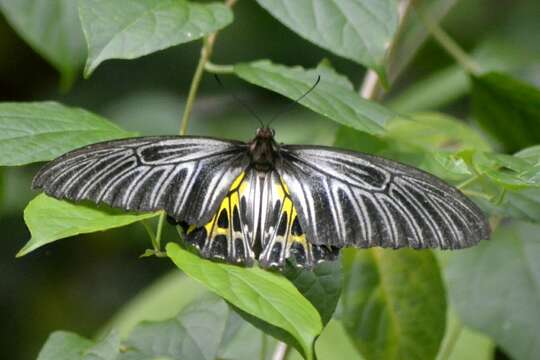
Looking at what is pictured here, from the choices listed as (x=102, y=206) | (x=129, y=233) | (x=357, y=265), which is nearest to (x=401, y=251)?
(x=357, y=265)

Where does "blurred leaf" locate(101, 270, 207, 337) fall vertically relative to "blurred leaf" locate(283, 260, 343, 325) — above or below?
below

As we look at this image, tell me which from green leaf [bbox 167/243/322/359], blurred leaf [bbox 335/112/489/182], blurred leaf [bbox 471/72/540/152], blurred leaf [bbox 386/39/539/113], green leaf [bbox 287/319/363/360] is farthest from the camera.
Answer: blurred leaf [bbox 386/39/539/113]

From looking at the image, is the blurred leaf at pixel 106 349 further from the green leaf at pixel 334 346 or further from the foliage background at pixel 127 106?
the foliage background at pixel 127 106

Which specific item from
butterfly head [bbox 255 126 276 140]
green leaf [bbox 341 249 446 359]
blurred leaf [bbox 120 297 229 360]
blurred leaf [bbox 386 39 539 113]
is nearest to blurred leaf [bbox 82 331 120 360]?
blurred leaf [bbox 120 297 229 360]

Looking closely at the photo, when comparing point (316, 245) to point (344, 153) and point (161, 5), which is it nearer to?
point (344, 153)

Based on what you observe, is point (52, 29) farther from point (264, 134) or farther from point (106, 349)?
point (106, 349)

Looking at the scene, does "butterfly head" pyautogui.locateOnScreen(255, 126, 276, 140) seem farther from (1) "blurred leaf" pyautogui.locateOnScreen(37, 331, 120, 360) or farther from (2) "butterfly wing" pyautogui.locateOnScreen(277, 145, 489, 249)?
(1) "blurred leaf" pyautogui.locateOnScreen(37, 331, 120, 360)

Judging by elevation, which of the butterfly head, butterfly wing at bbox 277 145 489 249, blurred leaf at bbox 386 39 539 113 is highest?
blurred leaf at bbox 386 39 539 113
